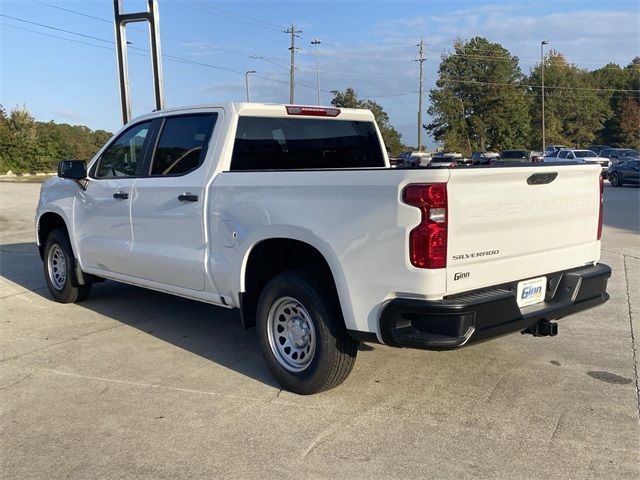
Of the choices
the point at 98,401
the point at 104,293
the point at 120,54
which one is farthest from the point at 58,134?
the point at 98,401

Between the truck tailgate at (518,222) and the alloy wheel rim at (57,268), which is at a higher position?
the truck tailgate at (518,222)

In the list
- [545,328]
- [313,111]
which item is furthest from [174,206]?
[545,328]

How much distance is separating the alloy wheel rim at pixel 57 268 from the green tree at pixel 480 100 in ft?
228

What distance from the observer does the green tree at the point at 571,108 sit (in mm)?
75688

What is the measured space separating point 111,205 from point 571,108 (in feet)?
259

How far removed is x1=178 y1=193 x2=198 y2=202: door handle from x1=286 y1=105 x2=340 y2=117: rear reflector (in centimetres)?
114

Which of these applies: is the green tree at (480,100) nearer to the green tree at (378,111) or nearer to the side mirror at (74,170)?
the green tree at (378,111)

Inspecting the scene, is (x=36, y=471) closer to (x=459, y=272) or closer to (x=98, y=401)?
(x=98, y=401)

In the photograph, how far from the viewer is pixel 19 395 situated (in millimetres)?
4320

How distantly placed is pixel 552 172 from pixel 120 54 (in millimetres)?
11608

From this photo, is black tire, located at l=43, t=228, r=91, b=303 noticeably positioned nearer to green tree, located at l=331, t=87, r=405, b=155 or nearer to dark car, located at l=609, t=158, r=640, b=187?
dark car, located at l=609, t=158, r=640, b=187

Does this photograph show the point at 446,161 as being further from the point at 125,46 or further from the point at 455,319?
the point at 455,319

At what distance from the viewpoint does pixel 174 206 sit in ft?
16.3

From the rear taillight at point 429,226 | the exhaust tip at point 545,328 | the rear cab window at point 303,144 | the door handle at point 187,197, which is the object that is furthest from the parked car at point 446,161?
the door handle at point 187,197
